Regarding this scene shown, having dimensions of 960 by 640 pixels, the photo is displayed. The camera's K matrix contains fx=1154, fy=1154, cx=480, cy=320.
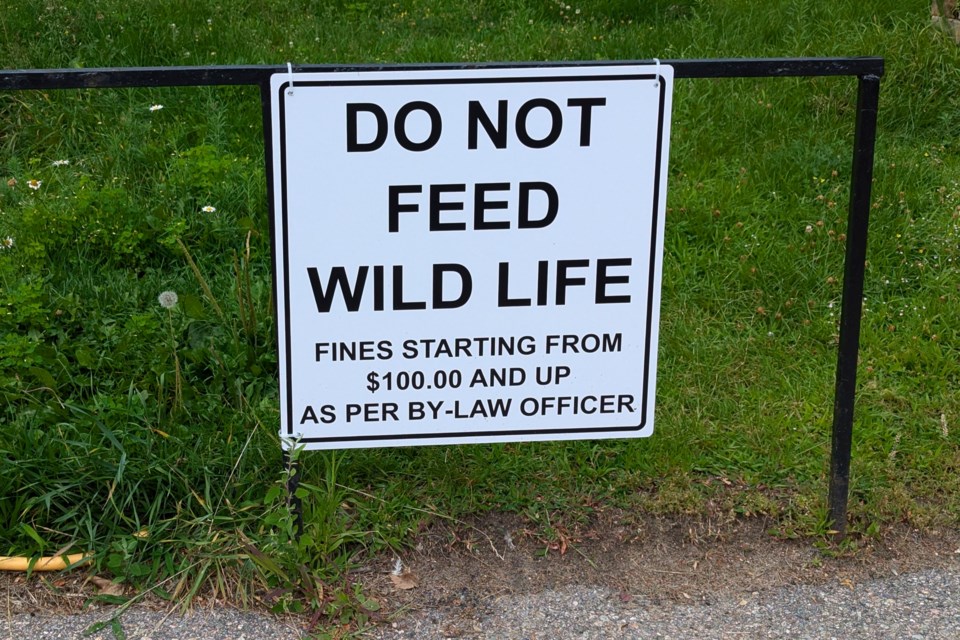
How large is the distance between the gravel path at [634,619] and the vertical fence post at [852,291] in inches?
10.4

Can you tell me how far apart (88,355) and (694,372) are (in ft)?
6.15

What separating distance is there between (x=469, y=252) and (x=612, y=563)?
0.92 metres

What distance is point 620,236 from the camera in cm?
266

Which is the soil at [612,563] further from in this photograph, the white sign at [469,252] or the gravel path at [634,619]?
the white sign at [469,252]

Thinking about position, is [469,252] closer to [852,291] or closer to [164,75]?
[164,75]

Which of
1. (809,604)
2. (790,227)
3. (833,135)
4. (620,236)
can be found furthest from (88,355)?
(833,135)

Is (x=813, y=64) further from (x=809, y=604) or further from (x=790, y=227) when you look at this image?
(x=790, y=227)

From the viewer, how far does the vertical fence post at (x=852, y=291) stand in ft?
8.79

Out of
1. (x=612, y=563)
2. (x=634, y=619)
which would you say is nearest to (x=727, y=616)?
(x=634, y=619)

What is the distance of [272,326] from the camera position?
361 centimetres

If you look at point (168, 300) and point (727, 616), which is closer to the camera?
point (727, 616)

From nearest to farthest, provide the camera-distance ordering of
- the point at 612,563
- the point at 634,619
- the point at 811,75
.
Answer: the point at 811,75 < the point at 634,619 < the point at 612,563

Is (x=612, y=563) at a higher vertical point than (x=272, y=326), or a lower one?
lower

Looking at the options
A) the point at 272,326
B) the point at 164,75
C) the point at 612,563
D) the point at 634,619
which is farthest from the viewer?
the point at 272,326
